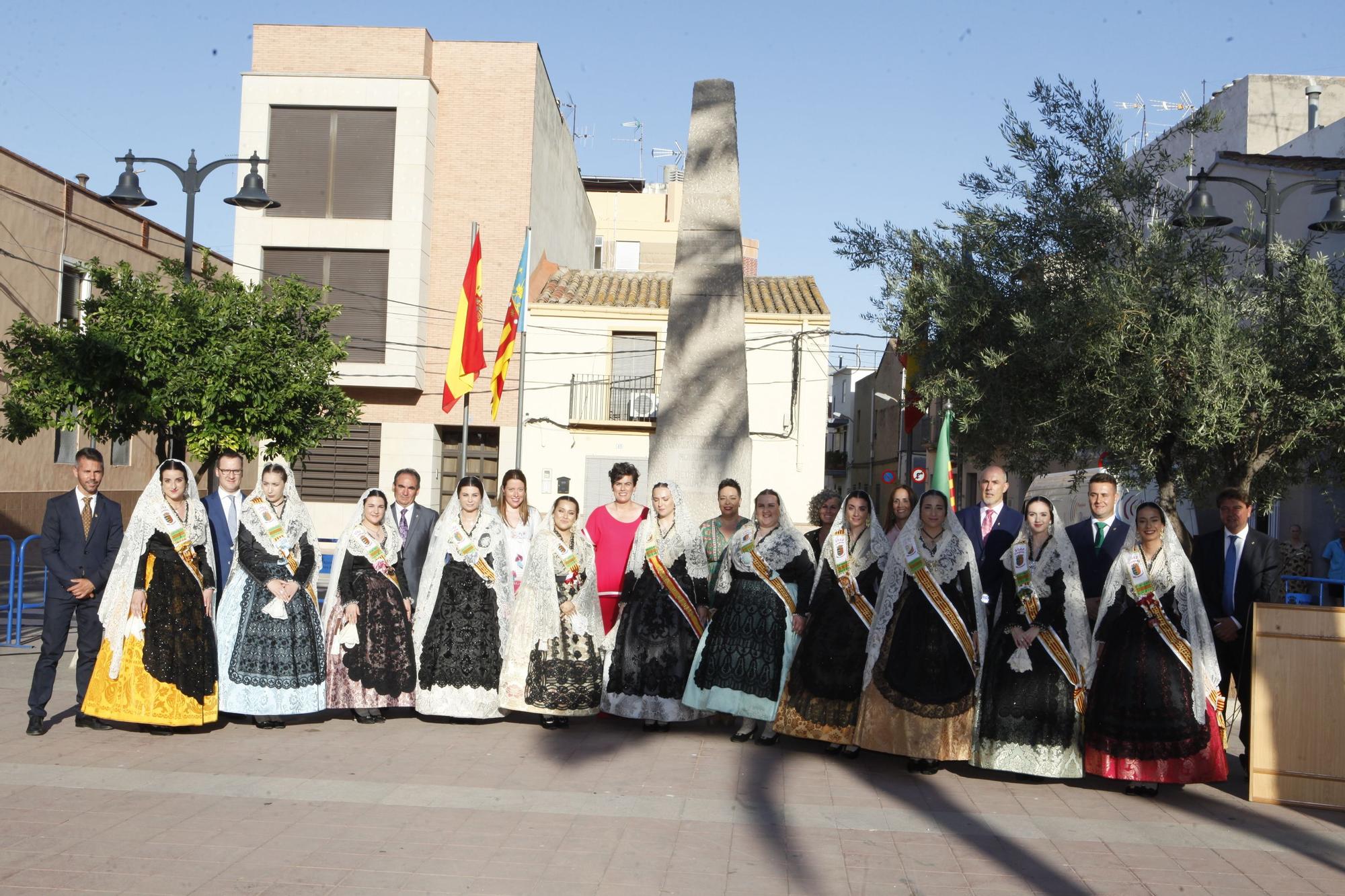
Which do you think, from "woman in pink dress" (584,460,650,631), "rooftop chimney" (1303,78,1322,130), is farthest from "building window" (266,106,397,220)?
"woman in pink dress" (584,460,650,631)

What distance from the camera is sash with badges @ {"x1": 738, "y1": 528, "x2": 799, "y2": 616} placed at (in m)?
8.00

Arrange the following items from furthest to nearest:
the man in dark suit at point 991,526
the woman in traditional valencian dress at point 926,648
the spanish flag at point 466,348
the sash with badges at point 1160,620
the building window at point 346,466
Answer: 1. the building window at point 346,466
2. the spanish flag at point 466,348
3. the man in dark suit at point 991,526
4. the woman in traditional valencian dress at point 926,648
5. the sash with badges at point 1160,620

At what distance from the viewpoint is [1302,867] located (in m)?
5.57

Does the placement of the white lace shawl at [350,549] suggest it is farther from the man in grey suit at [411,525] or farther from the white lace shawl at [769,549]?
the white lace shawl at [769,549]

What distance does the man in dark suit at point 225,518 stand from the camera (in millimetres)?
8141

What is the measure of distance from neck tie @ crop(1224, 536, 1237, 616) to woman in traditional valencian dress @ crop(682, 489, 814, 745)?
8.68 feet

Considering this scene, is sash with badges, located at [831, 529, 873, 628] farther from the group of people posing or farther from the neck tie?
the neck tie

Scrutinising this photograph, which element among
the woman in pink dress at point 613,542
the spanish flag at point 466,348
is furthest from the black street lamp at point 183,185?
the woman in pink dress at point 613,542

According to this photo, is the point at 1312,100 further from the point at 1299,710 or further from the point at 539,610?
the point at 539,610

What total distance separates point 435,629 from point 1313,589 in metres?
9.41

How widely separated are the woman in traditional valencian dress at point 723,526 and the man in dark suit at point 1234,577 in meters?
3.03

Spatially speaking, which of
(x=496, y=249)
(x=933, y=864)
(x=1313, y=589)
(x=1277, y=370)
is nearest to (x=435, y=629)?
(x=933, y=864)

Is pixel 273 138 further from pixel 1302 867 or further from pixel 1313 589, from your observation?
pixel 1302 867

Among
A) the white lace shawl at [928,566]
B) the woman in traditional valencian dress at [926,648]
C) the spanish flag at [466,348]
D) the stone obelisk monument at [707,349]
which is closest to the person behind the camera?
the woman in traditional valencian dress at [926,648]
